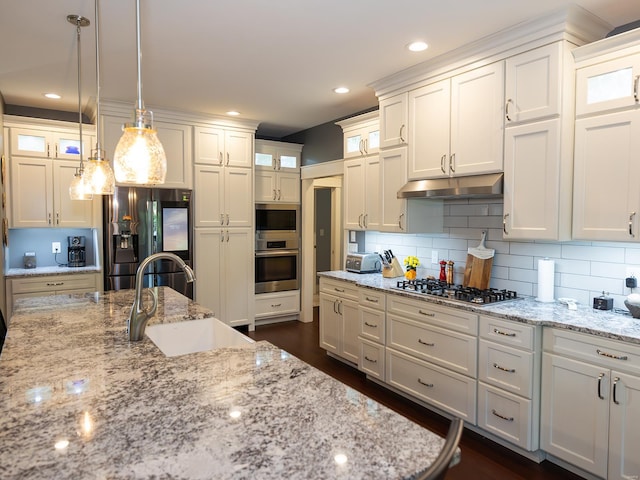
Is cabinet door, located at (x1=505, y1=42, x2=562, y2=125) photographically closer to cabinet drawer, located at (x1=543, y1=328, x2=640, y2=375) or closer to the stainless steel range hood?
the stainless steel range hood

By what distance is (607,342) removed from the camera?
83.3 inches

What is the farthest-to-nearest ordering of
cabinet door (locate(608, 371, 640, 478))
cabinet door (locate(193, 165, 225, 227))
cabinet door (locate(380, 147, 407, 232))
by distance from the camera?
cabinet door (locate(193, 165, 225, 227)) < cabinet door (locate(380, 147, 407, 232)) < cabinet door (locate(608, 371, 640, 478))

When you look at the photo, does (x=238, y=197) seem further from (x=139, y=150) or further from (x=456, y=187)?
(x=139, y=150)

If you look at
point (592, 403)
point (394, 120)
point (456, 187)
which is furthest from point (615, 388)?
point (394, 120)

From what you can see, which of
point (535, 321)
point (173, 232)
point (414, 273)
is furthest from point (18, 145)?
point (535, 321)

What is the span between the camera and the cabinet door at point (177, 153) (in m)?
4.66

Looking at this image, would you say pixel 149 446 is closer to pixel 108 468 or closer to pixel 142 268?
pixel 108 468

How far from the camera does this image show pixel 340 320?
13.5 ft

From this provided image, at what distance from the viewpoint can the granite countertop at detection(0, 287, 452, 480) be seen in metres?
0.94

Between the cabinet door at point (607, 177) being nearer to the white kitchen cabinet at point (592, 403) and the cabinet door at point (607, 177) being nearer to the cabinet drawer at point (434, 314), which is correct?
the white kitchen cabinet at point (592, 403)

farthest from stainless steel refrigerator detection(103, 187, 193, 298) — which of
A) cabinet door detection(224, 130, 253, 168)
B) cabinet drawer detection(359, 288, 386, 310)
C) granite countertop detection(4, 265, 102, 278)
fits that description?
cabinet drawer detection(359, 288, 386, 310)

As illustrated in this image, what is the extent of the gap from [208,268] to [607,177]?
13.1ft

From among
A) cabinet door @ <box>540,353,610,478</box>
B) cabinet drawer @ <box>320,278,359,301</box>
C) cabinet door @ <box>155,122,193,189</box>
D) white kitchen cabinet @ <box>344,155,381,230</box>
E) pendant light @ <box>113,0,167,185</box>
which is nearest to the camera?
pendant light @ <box>113,0,167,185</box>

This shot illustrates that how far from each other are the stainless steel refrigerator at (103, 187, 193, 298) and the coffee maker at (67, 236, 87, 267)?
592 millimetres
